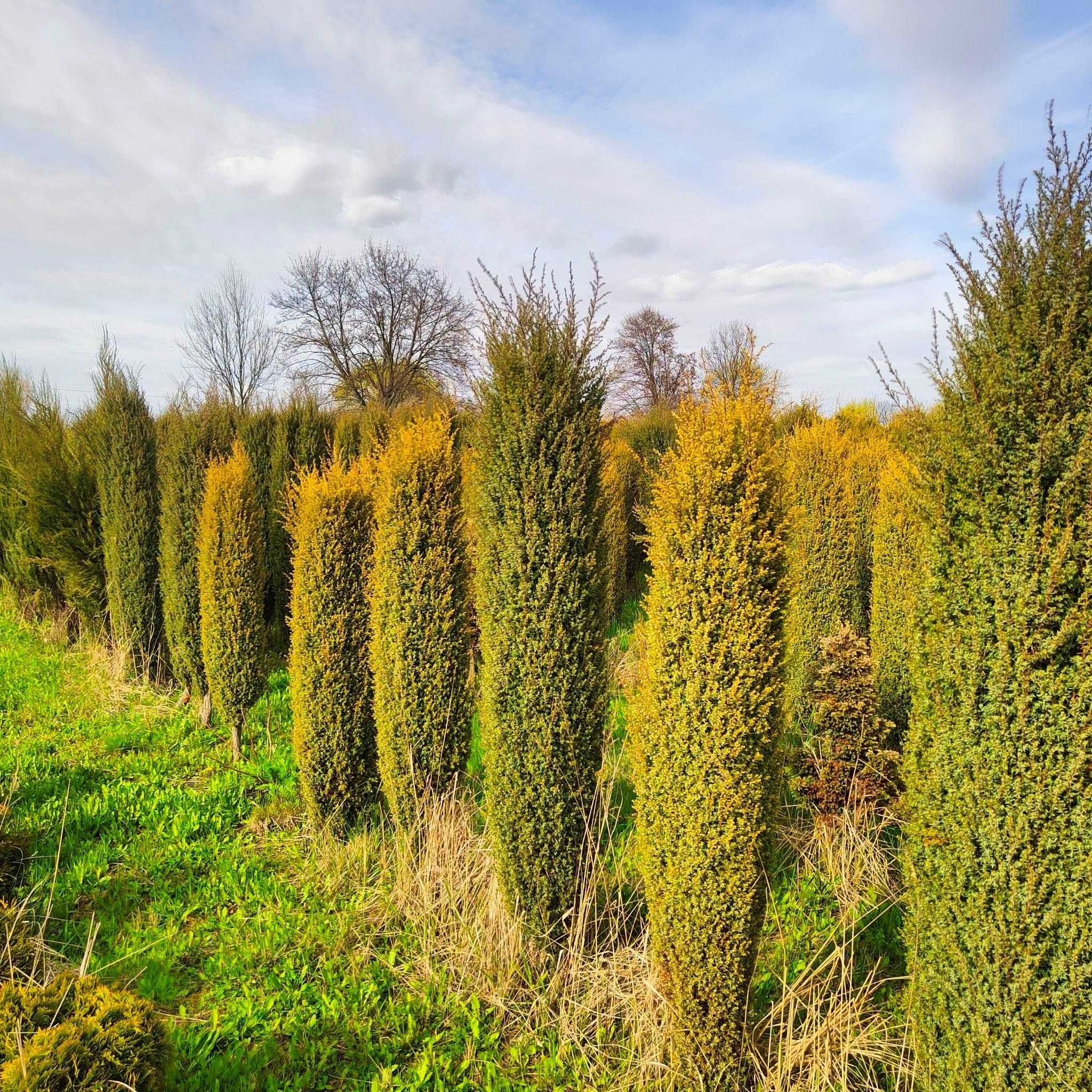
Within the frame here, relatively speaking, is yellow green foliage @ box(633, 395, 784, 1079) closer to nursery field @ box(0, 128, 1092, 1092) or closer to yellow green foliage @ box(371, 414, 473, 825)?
nursery field @ box(0, 128, 1092, 1092)

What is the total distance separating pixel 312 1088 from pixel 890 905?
10.8ft

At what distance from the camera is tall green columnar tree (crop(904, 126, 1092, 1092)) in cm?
219

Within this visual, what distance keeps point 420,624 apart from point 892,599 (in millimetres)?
4405

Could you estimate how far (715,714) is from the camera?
9.35 feet

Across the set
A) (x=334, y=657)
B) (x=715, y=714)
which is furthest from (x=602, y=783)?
(x=334, y=657)

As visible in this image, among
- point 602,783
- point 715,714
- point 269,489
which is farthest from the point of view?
point 269,489

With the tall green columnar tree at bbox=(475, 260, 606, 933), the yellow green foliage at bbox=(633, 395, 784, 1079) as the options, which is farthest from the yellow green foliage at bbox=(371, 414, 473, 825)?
the yellow green foliage at bbox=(633, 395, 784, 1079)

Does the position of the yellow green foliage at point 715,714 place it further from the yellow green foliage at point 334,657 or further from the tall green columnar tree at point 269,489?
the tall green columnar tree at point 269,489

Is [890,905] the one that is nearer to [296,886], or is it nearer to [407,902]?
[407,902]

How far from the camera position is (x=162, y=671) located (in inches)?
369

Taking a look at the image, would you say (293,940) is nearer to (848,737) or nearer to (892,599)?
(848,737)

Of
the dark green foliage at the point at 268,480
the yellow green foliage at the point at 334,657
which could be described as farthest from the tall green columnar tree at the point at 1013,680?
the dark green foliage at the point at 268,480

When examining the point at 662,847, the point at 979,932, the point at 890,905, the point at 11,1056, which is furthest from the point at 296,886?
the point at 979,932

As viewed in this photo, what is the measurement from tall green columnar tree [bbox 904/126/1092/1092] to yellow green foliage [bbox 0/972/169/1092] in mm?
2748
